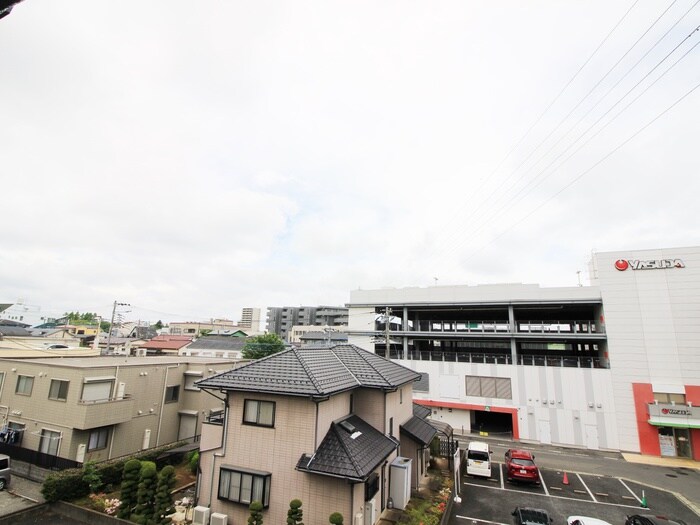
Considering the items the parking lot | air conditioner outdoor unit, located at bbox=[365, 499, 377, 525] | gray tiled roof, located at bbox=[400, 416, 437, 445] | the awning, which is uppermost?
gray tiled roof, located at bbox=[400, 416, 437, 445]

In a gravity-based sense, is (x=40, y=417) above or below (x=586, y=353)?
below

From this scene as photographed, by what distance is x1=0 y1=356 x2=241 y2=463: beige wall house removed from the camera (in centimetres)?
1853

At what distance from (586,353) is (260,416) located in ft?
131

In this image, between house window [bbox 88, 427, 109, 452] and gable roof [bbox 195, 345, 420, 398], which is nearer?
gable roof [bbox 195, 345, 420, 398]

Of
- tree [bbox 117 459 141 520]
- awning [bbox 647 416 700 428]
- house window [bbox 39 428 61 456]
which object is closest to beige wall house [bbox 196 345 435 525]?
tree [bbox 117 459 141 520]

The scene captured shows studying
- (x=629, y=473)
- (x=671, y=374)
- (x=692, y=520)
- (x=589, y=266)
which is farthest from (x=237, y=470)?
(x=589, y=266)

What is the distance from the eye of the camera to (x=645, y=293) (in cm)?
2886

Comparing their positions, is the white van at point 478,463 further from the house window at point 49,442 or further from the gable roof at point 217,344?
the gable roof at point 217,344

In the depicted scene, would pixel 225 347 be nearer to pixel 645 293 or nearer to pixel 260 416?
pixel 260 416

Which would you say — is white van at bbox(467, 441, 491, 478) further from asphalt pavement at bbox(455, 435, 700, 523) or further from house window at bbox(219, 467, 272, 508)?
house window at bbox(219, 467, 272, 508)

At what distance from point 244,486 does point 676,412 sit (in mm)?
32057

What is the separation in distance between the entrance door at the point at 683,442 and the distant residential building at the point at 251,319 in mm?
116593

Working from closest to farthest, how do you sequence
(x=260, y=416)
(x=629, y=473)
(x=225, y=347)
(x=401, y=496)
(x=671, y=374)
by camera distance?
(x=260, y=416) → (x=401, y=496) → (x=629, y=473) → (x=671, y=374) → (x=225, y=347)

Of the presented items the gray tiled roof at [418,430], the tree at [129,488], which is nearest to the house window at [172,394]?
the tree at [129,488]
